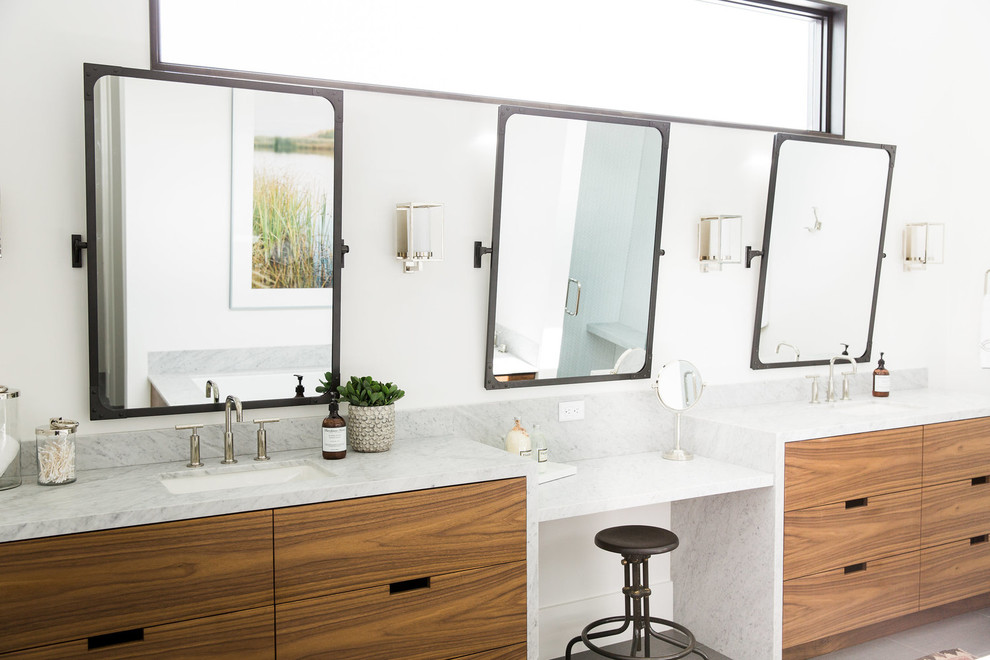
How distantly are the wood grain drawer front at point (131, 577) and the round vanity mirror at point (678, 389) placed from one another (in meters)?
1.63

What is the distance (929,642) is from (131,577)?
2929 mm

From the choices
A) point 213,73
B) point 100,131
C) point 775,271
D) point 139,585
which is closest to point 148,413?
point 139,585

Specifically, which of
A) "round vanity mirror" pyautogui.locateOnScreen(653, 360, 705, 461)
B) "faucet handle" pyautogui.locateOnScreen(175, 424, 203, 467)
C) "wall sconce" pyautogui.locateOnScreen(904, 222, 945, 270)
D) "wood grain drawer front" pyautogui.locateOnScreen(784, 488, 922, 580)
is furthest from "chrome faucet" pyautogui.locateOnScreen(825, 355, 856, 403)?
"faucet handle" pyautogui.locateOnScreen(175, 424, 203, 467)

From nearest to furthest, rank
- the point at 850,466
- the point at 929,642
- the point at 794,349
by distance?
the point at 850,466, the point at 929,642, the point at 794,349

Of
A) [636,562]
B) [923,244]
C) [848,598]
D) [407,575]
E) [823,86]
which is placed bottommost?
[848,598]

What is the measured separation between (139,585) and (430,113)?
1687 millimetres

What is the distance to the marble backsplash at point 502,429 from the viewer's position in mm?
2402

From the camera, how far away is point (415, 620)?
7.36 ft

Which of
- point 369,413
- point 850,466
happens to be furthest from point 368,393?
point 850,466

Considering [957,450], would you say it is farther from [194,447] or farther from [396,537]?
[194,447]

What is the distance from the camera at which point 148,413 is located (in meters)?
2.42

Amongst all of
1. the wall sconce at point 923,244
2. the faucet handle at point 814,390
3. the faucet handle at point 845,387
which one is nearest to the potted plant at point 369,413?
the faucet handle at point 814,390

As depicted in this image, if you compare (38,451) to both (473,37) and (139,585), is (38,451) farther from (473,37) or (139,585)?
(473,37)

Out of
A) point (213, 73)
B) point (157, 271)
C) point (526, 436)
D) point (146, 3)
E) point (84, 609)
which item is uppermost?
point (146, 3)
